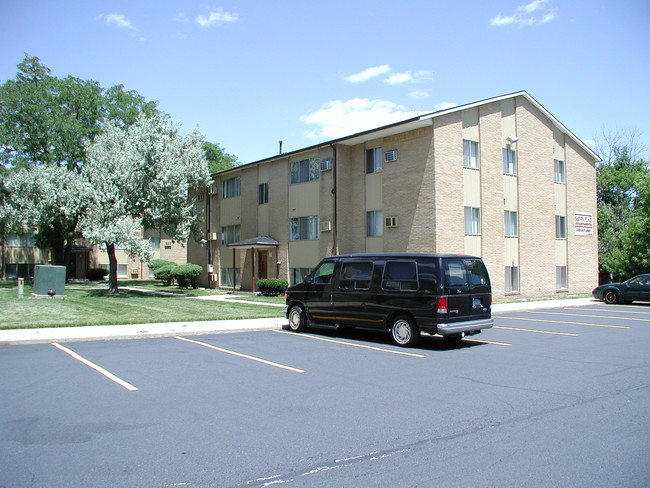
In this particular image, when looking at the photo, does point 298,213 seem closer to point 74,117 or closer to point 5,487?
point 74,117

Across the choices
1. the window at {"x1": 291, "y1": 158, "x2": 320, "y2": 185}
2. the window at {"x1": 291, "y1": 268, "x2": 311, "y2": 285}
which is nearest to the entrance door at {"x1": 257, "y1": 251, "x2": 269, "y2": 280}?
the window at {"x1": 291, "y1": 268, "x2": 311, "y2": 285}

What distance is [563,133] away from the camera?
30.2 m

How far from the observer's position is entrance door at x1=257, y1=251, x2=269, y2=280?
102ft

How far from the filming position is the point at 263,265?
103 ft

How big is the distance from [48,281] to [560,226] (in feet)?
85.4

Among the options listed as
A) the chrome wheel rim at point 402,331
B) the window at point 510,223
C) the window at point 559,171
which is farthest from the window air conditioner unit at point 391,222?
the chrome wheel rim at point 402,331

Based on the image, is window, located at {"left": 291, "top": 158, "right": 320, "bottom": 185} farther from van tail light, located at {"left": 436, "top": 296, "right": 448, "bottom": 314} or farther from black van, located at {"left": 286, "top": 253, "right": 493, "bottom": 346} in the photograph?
van tail light, located at {"left": 436, "top": 296, "right": 448, "bottom": 314}

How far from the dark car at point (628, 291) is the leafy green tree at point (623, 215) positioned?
31.6 feet

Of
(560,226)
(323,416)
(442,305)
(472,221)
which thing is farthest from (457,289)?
(560,226)

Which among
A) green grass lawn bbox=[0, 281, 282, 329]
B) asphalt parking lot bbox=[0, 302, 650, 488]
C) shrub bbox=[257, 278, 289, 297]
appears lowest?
asphalt parking lot bbox=[0, 302, 650, 488]

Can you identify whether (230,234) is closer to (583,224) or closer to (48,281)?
(48,281)

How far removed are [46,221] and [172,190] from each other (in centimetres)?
1239

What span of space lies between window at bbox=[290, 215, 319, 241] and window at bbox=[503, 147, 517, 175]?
9.58 meters

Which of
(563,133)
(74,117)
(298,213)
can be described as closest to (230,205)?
(298,213)
